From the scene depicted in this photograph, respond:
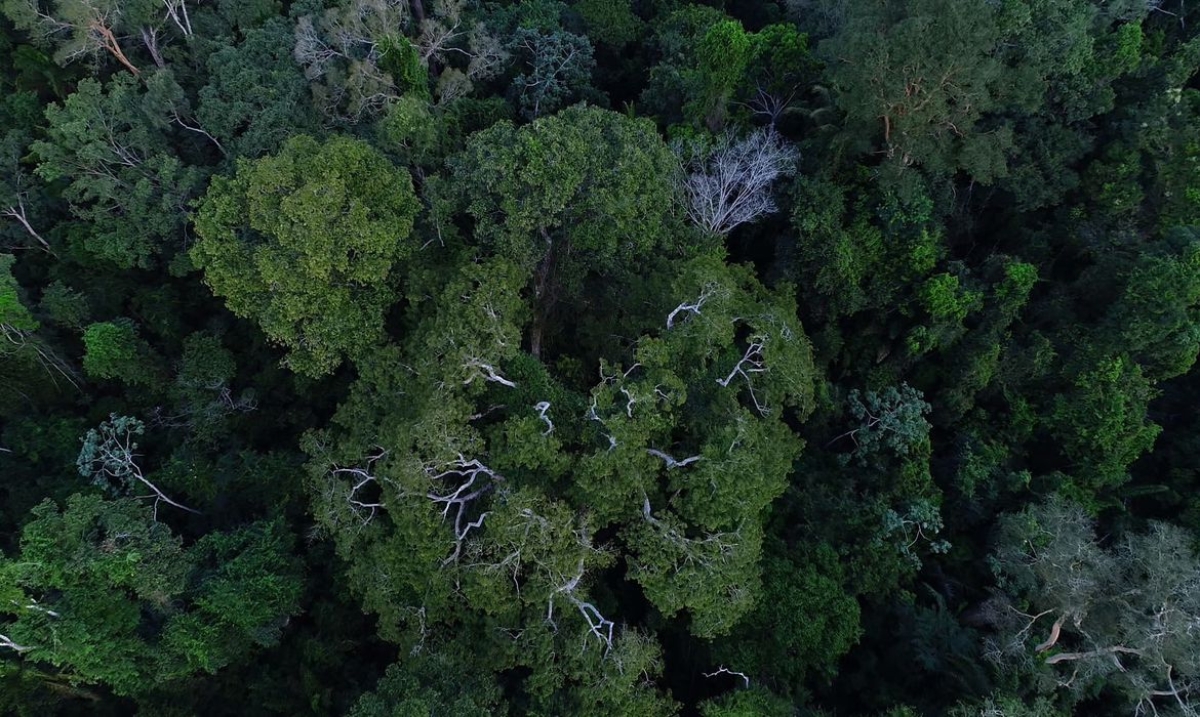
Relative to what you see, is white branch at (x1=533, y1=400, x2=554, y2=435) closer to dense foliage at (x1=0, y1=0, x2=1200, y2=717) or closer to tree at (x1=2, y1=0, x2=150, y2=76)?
dense foliage at (x1=0, y1=0, x2=1200, y2=717)

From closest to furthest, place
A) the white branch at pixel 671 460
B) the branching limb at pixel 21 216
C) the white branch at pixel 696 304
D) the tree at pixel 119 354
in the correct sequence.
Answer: the white branch at pixel 671 460 < the white branch at pixel 696 304 < the tree at pixel 119 354 < the branching limb at pixel 21 216

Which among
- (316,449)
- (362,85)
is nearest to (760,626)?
(316,449)

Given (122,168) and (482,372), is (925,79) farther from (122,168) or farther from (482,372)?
(122,168)

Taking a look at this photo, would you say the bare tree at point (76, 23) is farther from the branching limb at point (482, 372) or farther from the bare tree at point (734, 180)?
the bare tree at point (734, 180)

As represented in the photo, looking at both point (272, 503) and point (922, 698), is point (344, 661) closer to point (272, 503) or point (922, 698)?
point (272, 503)

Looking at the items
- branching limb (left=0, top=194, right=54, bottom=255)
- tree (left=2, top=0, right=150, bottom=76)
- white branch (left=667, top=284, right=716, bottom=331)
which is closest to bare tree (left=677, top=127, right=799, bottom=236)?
white branch (left=667, top=284, right=716, bottom=331)

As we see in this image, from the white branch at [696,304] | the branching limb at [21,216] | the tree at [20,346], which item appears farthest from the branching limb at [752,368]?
the branching limb at [21,216]
